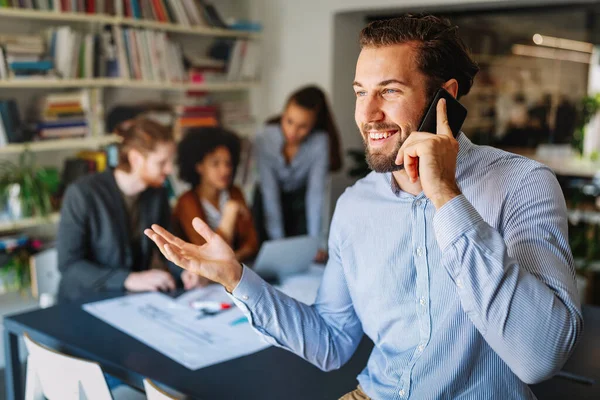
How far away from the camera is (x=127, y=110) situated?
4.58 meters

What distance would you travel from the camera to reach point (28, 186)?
3.92m

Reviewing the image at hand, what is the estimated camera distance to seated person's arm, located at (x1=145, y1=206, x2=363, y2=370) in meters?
1.42

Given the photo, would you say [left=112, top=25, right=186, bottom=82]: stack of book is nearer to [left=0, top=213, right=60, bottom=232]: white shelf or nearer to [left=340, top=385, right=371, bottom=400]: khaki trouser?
[left=0, top=213, right=60, bottom=232]: white shelf

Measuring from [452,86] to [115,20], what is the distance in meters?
3.39

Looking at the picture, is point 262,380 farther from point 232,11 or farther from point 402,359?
point 232,11

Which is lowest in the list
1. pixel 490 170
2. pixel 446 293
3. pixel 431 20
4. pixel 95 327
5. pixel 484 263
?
pixel 95 327

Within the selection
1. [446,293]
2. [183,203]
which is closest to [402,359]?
[446,293]

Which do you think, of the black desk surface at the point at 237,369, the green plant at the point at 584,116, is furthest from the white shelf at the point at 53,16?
the green plant at the point at 584,116

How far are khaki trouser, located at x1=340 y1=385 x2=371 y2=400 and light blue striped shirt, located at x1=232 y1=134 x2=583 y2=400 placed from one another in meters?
0.03

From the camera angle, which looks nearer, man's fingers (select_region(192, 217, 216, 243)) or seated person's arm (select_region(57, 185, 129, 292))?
man's fingers (select_region(192, 217, 216, 243))

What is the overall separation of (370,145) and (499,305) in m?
0.46

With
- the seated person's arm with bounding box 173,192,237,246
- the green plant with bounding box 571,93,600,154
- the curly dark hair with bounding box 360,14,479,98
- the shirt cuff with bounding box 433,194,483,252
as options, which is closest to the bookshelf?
the seated person's arm with bounding box 173,192,237,246

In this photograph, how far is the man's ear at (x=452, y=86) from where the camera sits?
141 cm

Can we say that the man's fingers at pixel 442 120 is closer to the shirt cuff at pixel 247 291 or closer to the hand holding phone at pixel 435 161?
the hand holding phone at pixel 435 161
